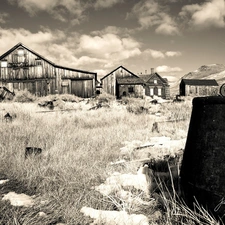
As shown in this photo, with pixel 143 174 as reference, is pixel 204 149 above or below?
above

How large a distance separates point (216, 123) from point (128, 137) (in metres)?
3.79

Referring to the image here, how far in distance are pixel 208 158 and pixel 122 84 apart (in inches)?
1311

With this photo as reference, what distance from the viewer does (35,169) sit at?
274 centimetres

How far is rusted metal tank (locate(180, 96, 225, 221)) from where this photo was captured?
1.56 m

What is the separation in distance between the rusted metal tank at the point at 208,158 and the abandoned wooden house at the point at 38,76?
22677 millimetres

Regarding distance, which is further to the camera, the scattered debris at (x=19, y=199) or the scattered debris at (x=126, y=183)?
the scattered debris at (x=126, y=183)

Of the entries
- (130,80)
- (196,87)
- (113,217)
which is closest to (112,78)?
(130,80)

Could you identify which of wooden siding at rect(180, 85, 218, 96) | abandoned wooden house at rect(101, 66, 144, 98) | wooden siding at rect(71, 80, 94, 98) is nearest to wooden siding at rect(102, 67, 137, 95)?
abandoned wooden house at rect(101, 66, 144, 98)

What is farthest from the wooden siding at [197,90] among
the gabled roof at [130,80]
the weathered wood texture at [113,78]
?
the weathered wood texture at [113,78]

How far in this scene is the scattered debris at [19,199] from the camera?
80.0 inches

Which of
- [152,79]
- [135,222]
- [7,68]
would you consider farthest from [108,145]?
[152,79]

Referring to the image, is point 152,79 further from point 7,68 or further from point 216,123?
point 216,123

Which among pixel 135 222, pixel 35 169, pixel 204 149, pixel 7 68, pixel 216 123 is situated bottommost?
pixel 135 222

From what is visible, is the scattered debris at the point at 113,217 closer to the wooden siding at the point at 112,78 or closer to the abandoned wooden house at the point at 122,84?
the abandoned wooden house at the point at 122,84
